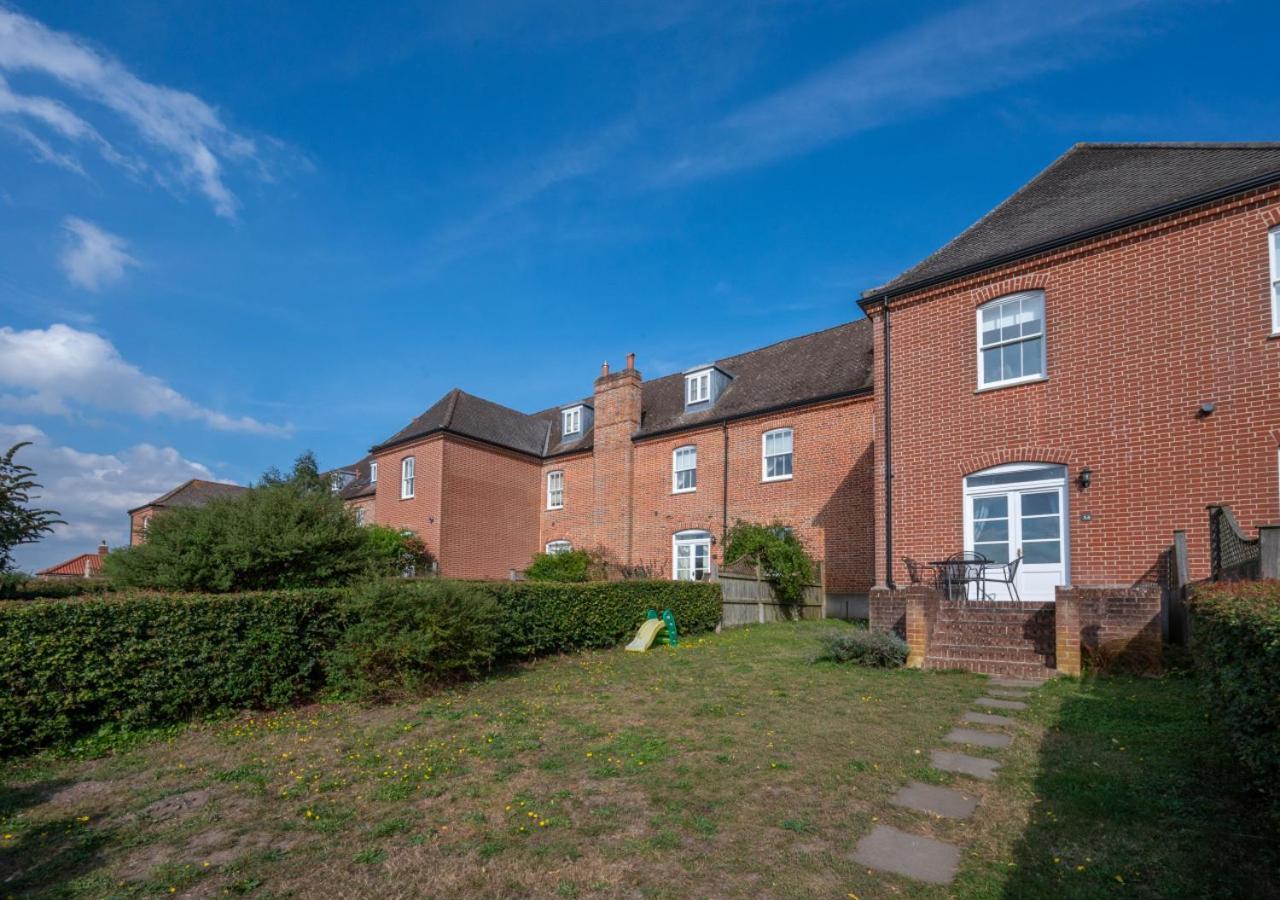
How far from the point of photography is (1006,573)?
11875 millimetres

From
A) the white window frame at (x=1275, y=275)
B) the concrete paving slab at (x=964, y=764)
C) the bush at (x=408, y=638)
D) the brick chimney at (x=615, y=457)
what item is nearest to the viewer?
the concrete paving slab at (x=964, y=764)

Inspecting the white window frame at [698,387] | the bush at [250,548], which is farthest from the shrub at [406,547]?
the bush at [250,548]

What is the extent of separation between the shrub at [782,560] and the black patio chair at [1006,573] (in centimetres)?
594

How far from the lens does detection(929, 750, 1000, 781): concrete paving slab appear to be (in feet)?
18.2

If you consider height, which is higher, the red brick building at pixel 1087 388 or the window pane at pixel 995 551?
the red brick building at pixel 1087 388

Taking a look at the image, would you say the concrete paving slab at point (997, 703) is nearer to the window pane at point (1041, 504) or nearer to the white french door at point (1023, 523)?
the white french door at point (1023, 523)

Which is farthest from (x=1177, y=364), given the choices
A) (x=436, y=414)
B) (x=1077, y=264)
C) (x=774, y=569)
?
(x=436, y=414)

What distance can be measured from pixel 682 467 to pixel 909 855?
744 inches

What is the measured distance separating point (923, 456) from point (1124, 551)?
346cm

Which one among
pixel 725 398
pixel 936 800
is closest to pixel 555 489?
pixel 725 398

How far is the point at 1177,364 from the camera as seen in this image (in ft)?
34.8

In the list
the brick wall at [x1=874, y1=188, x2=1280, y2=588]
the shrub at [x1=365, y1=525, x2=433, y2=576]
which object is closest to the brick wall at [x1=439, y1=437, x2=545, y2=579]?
the shrub at [x1=365, y1=525, x2=433, y2=576]

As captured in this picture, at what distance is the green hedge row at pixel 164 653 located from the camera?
21.5ft

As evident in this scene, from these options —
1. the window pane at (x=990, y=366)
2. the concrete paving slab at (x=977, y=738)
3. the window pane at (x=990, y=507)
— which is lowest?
the concrete paving slab at (x=977, y=738)
